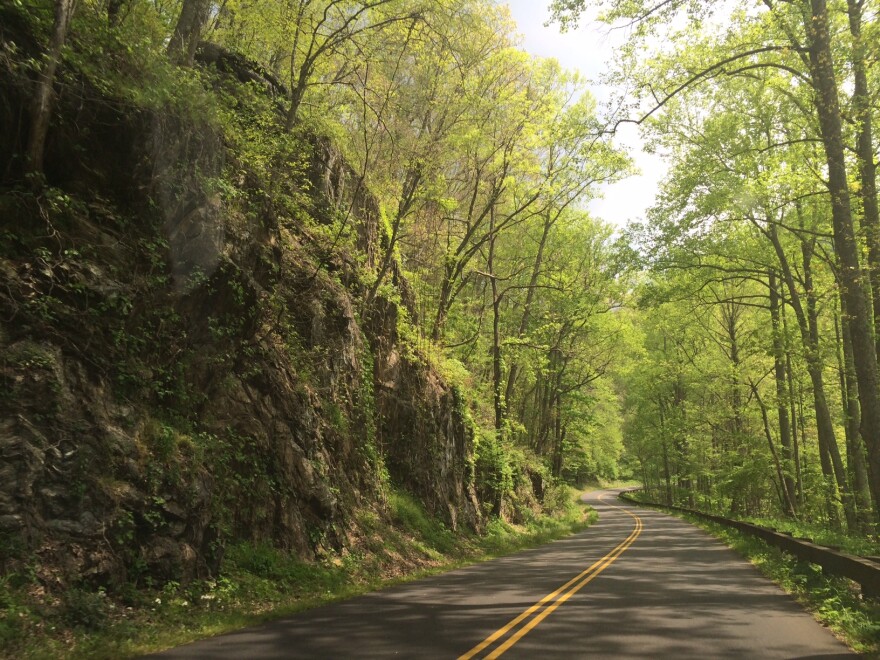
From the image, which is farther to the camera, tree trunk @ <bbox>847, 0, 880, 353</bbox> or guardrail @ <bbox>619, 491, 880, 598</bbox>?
tree trunk @ <bbox>847, 0, 880, 353</bbox>

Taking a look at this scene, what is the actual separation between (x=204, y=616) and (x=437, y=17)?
43.5ft

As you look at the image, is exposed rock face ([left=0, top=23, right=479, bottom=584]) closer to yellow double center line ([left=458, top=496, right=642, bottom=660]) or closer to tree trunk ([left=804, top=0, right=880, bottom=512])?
yellow double center line ([left=458, top=496, right=642, bottom=660])

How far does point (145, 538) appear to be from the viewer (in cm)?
667

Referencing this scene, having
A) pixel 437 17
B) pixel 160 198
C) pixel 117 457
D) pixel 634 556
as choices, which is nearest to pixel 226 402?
pixel 117 457

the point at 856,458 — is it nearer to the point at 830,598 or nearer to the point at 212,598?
the point at 830,598

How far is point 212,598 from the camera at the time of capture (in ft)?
23.2

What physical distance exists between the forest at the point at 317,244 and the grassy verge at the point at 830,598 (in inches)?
115

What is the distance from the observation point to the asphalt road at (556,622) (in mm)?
5562

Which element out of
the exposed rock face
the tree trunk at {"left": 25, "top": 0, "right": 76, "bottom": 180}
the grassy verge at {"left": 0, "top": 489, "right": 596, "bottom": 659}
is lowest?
the grassy verge at {"left": 0, "top": 489, "right": 596, "bottom": 659}

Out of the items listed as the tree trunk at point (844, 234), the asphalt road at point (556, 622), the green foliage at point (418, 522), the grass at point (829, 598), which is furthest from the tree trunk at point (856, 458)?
the green foliage at point (418, 522)

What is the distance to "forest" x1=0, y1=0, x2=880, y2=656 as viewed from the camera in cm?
681

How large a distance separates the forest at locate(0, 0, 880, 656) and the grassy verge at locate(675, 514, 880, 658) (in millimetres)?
2923

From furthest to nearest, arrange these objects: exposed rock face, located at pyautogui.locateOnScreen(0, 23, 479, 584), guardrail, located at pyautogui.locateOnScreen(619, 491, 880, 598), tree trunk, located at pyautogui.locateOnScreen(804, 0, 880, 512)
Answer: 1. tree trunk, located at pyautogui.locateOnScreen(804, 0, 880, 512)
2. guardrail, located at pyautogui.locateOnScreen(619, 491, 880, 598)
3. exposed rock face, located at pyautogui.locateOnScreen(0, 23, 479, 584)

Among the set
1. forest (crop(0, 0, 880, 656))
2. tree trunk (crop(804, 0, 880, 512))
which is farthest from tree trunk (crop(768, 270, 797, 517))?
tree trunk (crop(804, 0, 880, 512))
